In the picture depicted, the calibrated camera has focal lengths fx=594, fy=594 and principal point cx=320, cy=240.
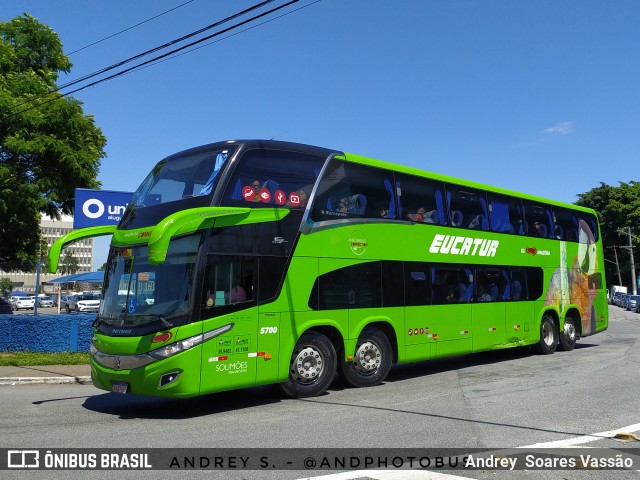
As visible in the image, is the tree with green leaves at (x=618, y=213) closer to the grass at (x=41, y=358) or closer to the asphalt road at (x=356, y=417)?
the asphalt road at (x=356, y=417)

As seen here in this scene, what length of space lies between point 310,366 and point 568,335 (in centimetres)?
1040

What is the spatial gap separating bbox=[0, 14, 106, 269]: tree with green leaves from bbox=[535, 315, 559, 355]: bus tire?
16.1 meters

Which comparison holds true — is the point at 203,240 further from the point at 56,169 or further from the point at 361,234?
the point at 56,169

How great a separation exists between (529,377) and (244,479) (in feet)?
27.9

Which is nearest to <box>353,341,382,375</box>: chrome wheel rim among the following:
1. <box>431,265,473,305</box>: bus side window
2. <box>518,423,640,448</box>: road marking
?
<box>431,265,473,305</box>: bus side window

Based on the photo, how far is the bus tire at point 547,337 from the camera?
1627cm

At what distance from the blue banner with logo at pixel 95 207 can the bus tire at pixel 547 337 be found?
1265cm

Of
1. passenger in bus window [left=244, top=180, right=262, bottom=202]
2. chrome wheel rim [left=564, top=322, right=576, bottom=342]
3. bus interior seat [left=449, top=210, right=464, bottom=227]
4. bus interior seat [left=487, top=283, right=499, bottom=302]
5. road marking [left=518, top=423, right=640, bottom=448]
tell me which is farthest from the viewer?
chrome wheel rim [left=564, top=322, right=576, bottom=342]

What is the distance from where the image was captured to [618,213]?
72000mm

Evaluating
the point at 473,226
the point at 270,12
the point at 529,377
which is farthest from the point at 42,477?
the point at 473,226

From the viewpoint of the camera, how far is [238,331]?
9.00m

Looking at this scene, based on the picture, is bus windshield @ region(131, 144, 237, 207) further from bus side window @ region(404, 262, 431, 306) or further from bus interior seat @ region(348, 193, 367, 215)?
bus side window @ region(404, 262, 431, 306)

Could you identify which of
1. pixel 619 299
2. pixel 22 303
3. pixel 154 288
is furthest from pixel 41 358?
pixel 619 299

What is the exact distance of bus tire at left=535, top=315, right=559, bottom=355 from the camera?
53.4 feet
